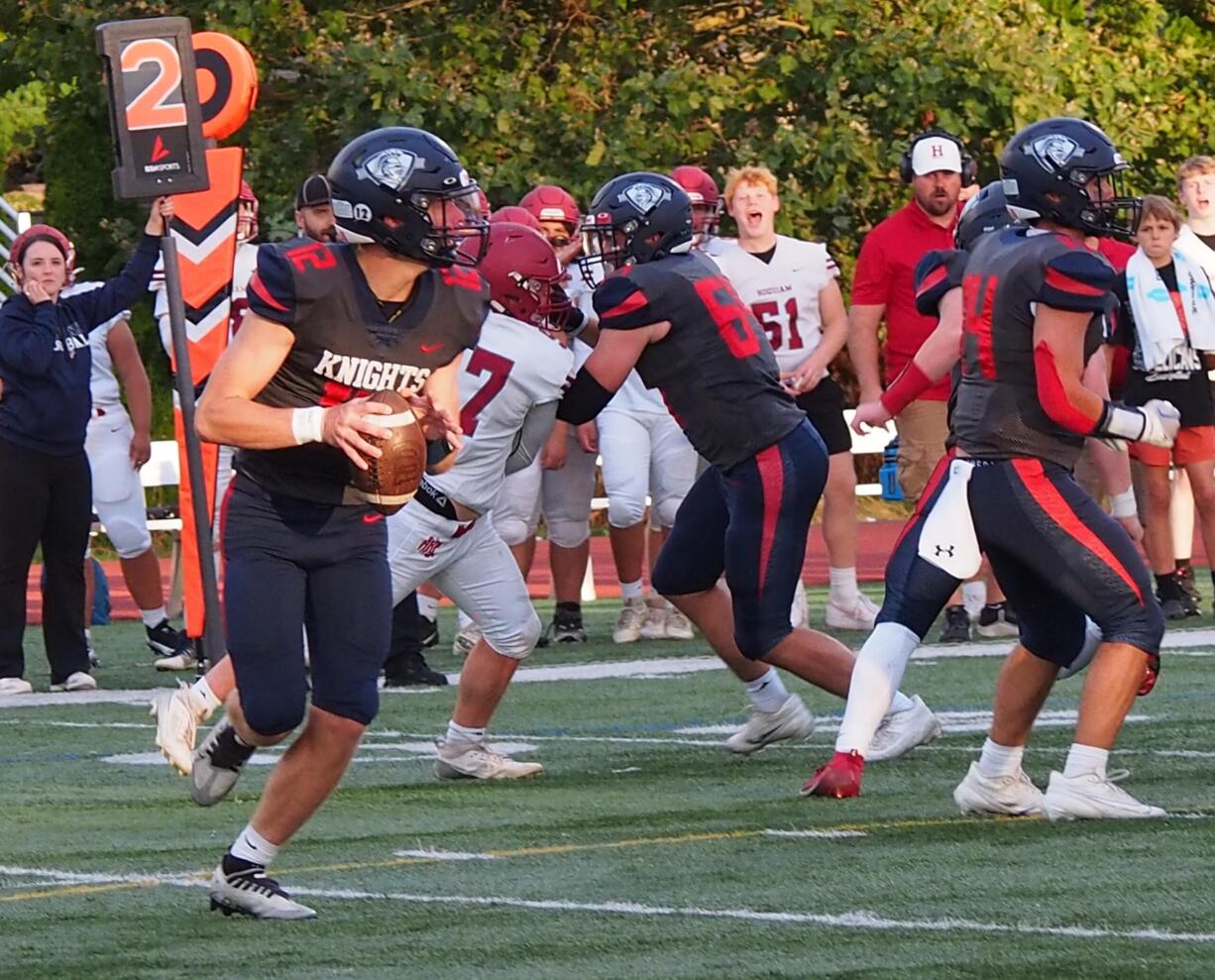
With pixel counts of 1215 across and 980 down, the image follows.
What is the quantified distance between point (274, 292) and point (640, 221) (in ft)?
8.73

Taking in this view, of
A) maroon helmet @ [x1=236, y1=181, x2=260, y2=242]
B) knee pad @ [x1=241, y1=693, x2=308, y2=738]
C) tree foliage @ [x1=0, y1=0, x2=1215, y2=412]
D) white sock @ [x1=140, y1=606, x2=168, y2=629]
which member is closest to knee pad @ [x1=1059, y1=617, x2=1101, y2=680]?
knee pad @ [x1=241, y1=693, x2=308, y2=738]

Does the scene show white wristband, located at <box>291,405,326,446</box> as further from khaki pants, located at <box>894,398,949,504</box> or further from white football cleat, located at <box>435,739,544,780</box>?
khaki pants, located at <box>894,398,949,504</box>

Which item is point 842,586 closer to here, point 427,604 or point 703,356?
point 427,604

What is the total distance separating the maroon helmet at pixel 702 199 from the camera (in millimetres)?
11383

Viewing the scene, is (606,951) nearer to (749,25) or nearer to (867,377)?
(867,377)

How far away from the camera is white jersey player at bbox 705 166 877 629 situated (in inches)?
473

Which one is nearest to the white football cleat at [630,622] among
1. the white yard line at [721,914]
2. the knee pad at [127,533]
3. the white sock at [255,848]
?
the knee pad at [127,533]

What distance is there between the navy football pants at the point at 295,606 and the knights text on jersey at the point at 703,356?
2282 mm

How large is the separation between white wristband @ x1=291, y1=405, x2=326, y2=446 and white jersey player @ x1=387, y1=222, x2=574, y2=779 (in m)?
2.55

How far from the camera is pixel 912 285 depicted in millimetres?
11930

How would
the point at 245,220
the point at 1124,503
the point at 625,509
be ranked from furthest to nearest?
1. the point at 1124,503
2. the point at 625,509
3. the point at 245,220

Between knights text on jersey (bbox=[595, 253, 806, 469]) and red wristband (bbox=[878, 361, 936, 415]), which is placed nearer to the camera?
red wristband (bbox=[878, 361, 936, 415])

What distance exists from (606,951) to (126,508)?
7645mm

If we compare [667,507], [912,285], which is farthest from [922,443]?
[667,507]
